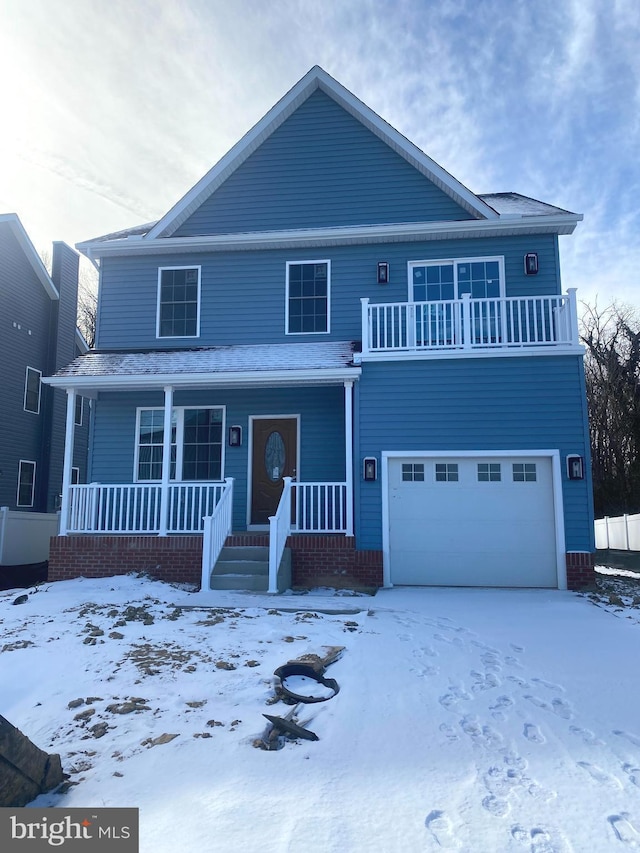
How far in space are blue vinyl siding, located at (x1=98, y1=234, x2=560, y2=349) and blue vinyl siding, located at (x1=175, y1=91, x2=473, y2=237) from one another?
657 millimetres

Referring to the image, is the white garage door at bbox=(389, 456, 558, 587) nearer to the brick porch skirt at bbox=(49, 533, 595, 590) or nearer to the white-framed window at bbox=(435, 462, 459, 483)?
the white-framed window at bbox=(435, 462, 459, 483)

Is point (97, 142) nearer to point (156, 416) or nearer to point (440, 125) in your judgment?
point (156, 416)

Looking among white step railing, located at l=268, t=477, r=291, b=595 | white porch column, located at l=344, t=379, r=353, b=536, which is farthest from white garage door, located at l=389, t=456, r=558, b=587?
white step railing, located at l=268, t=477, r=291, b=595

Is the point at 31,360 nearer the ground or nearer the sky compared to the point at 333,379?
nearer the sky

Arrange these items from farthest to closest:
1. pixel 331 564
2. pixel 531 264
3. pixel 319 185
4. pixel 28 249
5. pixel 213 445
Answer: pixel 28 249 → pixel 319 185 → pixel 213 445 → pixel 531 264 → pixel 331 564

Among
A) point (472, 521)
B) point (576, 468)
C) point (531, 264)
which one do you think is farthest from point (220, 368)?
point (576, 468)

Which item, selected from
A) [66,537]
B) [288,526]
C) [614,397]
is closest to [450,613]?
[288,526]

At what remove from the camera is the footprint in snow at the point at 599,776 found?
125 inches

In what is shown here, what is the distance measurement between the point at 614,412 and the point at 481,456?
A: 71.8ft

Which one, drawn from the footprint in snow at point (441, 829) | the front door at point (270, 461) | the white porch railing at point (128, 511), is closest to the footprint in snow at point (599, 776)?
the footprint in snow at point (441, 829)

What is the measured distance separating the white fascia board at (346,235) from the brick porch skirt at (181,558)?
225 inches

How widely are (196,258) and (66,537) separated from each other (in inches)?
235

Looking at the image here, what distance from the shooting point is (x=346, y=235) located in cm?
1191

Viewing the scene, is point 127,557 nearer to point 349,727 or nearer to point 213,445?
point 213,445
